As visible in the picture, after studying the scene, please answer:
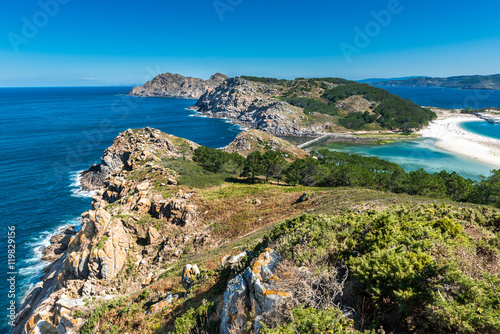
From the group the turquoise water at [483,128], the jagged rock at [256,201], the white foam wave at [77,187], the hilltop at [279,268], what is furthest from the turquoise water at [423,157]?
the white foam wave at [77,187]

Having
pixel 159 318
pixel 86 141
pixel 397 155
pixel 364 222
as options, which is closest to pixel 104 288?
pixel 159 318

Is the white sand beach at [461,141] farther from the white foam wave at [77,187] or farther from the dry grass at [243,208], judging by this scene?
the white foam wave at [77,187]

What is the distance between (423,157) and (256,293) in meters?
122

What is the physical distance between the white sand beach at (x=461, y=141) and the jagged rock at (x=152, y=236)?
117217 millimetres

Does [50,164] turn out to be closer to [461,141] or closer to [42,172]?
[42,172]

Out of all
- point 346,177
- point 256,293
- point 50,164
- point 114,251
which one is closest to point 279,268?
point 256,293

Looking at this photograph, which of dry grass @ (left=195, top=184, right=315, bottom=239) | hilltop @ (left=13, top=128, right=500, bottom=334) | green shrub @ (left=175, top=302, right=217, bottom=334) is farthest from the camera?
dry grass @ (left=195, top=184, right=315, bottom=239)

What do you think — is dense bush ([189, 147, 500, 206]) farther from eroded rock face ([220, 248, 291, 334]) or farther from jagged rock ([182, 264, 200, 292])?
eroded rock face ([220, 248, 291, 334])

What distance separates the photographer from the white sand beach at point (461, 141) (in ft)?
322

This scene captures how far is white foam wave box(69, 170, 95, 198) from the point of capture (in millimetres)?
62081

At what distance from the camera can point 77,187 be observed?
6619 cm

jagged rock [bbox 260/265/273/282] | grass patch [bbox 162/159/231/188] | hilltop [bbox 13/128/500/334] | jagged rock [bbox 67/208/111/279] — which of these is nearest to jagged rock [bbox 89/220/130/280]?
hilltop [bbox 13/128/500/334]

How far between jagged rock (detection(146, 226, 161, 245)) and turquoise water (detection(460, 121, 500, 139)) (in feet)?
568

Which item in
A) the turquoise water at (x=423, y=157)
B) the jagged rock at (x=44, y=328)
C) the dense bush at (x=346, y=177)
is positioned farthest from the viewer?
the turquoise water at (x=423, y=157)
